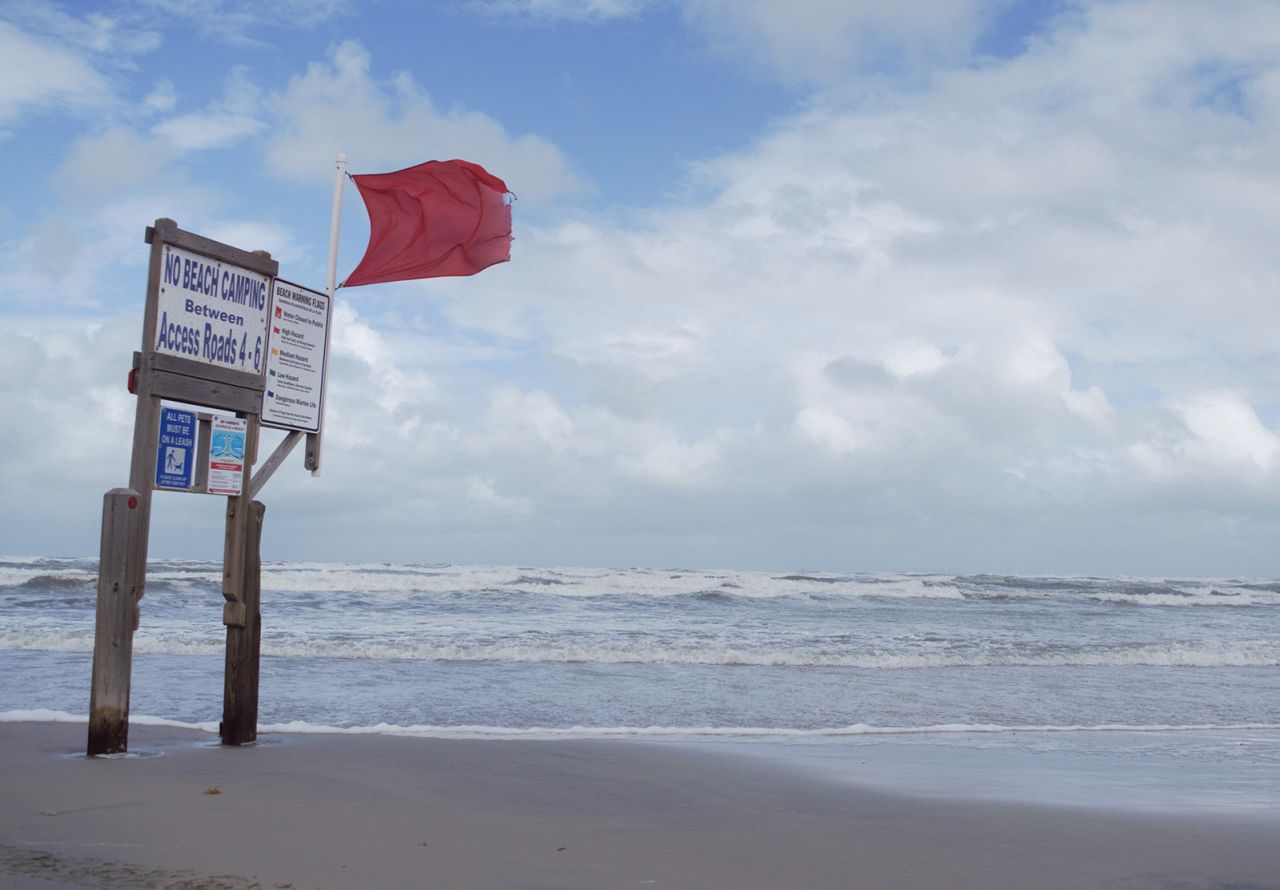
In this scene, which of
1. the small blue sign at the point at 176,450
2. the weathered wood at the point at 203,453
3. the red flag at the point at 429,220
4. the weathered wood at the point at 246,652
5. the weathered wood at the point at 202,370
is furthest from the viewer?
the red flag at the point at 429,220

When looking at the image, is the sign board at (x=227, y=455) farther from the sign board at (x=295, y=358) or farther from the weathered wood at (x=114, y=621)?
the weathered wood at (x=114, y=621)

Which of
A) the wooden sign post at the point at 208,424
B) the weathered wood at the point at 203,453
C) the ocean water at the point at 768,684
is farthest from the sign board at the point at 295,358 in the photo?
the ocean water at the point at 768,684

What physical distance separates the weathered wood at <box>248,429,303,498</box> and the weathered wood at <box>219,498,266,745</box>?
14 cm

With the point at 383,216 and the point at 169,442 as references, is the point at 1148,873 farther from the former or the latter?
the point at 383,216

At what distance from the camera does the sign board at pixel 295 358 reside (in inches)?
320

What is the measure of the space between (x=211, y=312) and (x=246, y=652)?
8.81 ft

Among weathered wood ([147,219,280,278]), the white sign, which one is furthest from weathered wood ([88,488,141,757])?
weathered wood ([147,219,280,278])

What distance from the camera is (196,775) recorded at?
697 centimetres

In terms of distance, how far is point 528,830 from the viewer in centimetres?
578

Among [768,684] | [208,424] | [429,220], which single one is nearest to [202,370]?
[208,424]

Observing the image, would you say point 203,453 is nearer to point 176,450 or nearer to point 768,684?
point 176,450

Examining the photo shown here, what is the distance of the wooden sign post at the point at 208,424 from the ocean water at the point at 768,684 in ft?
7.69

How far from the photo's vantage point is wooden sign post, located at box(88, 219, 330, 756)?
7.30 m

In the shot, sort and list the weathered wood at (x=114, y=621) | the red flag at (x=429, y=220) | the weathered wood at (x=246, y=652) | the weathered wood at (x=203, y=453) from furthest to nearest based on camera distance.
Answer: the red flag at (x=429, y=220) < the weathered wood at (x=246, y=652) < the weathered wood at (x=203, y=453) < the weathered wood at (x=114, y=621)
